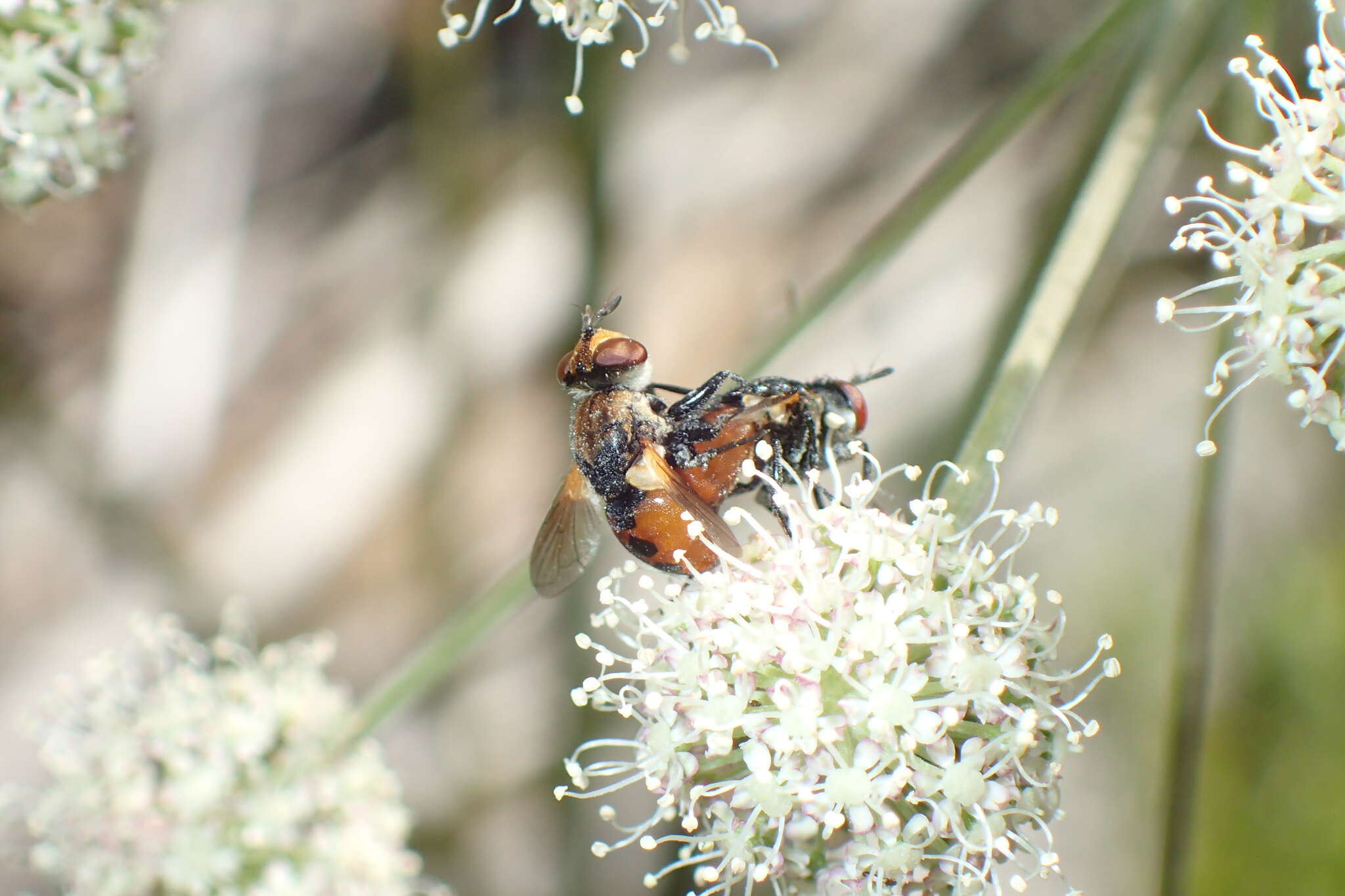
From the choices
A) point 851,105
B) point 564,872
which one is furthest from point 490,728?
point 851,105

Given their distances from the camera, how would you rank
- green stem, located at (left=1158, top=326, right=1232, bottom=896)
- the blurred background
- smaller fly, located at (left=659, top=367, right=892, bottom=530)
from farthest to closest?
the blurred background → green stem, located at (left=1158, top=326, right=1232, bottom=896) → smaller fly, located at (left=659, top=367, right=892, bottom=530)

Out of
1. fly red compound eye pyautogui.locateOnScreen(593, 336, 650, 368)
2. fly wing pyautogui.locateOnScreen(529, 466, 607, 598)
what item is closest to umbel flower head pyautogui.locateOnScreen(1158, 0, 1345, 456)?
fly red compound eye pyautogui.locateOnScreen(593, 336, 650, 368)

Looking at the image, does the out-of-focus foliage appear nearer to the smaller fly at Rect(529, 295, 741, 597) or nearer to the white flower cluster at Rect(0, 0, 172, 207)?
the smaller fly at Rect(529, 295, 741, 597)

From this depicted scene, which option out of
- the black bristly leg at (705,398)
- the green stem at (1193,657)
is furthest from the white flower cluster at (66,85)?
the green stem at (1193,657)

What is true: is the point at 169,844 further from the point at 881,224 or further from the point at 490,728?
the point at 881,224

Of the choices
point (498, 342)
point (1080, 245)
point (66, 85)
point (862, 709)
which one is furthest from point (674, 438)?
point (498, 342)

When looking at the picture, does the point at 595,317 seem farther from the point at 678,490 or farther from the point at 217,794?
the point at 217,794
